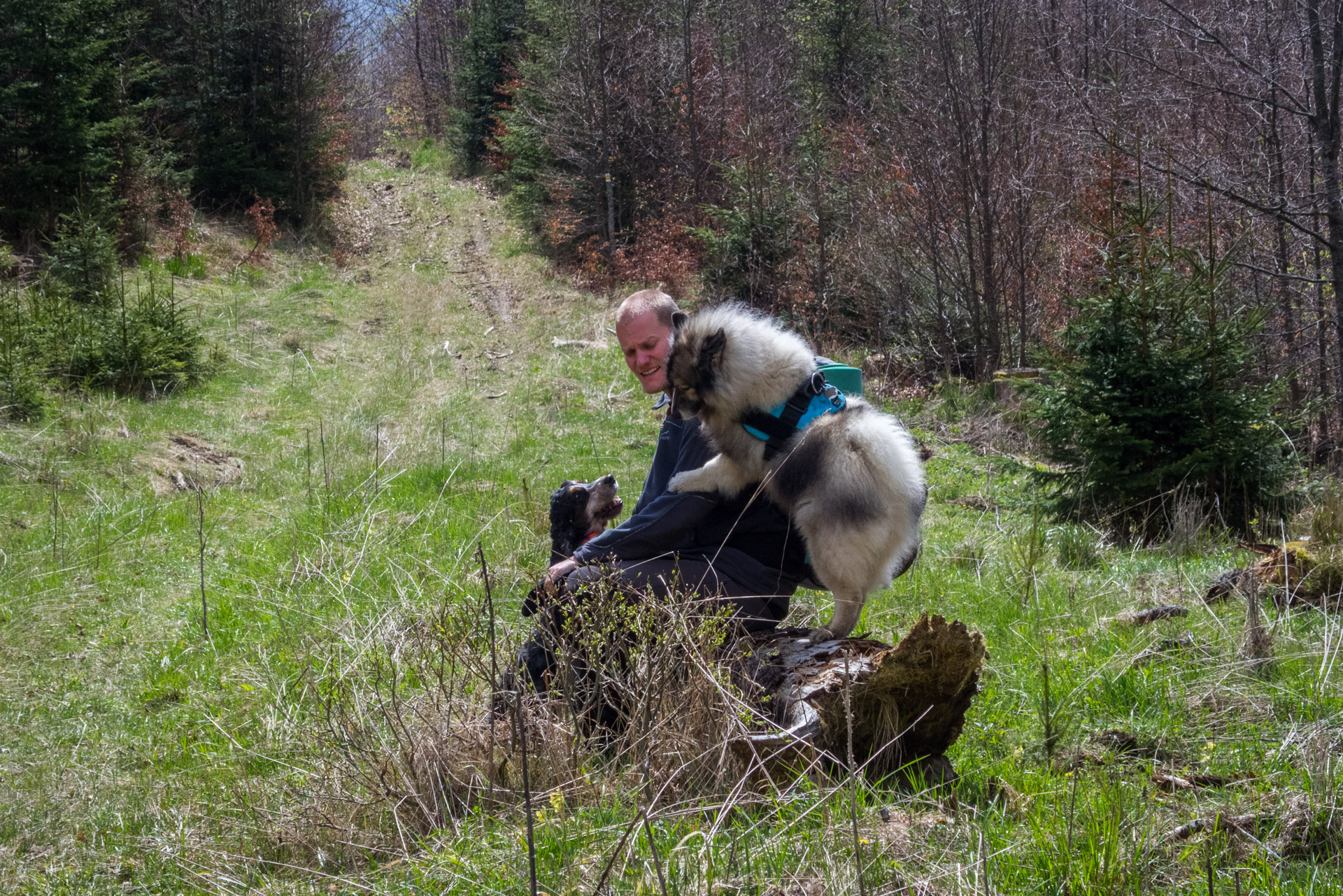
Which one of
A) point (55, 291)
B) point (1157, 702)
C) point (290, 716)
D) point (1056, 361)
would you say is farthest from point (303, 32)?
point (1157, 702)

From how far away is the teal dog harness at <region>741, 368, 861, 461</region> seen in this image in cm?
345

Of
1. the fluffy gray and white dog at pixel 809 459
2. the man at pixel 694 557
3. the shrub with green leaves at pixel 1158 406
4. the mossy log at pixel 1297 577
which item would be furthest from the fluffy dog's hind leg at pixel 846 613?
the shrub with green leaves at pixel 1158 406

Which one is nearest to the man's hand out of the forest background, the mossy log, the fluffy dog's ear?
the fluffy dog's ear

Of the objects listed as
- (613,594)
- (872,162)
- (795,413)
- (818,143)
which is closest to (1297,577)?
(795,413)

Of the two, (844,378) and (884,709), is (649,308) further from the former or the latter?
(884,709)

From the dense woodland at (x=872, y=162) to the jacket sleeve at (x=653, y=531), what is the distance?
4.60 metres

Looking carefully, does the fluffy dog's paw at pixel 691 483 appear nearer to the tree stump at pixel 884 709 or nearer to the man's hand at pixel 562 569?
the man's hand at pixel 562 569

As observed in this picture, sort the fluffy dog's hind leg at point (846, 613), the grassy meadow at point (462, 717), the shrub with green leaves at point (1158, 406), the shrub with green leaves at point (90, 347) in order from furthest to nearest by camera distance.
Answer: the shrub with green leaves at point (90, 347), the shrub with green leaves at point (1158, 406), the fluffy dog's hind leg at point (846, 613), the grassy meadow at point (462, 717)

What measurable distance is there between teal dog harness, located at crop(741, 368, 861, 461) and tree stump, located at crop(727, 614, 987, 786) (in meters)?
1.01

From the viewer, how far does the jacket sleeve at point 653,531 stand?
3195mm

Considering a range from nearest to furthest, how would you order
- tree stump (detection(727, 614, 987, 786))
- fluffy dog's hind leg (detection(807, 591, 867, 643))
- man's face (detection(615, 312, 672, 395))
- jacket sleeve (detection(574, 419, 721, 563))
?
tree stump (detection(727, 614, 987, 786)) → jacket sleeve (detection(574, 419, 721, 563)) → fluffy dog's hind leg (detection(807, 591, 867, 643)) → man's face (detection(615, 312, 672, 395))

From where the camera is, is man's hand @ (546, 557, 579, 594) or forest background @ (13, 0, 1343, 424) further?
forest background @ (13, 0, 1343, 424)

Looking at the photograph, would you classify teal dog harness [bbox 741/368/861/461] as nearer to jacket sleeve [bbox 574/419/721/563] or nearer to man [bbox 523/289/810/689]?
man [bbox 523/289/810/689]

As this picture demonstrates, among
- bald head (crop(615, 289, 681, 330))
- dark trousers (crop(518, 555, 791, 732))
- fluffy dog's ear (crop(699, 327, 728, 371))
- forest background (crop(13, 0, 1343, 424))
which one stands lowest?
dark trousers (crop(518, 555, 791, 732))
